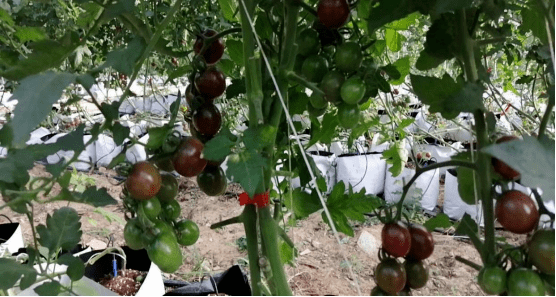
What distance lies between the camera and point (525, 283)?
0.42 metres

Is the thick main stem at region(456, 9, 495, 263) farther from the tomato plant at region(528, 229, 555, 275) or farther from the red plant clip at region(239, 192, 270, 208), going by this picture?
the red plant clip at region(239, 192, 270, 208)

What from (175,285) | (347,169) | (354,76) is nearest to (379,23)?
(354,76)

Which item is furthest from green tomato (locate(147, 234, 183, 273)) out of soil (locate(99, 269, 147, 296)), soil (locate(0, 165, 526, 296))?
soil (locate(0, 165, 526, 296))

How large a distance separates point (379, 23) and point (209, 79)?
30 centimetres

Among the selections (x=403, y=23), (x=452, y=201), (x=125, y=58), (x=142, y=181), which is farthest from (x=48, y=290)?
(x=452, y=201)

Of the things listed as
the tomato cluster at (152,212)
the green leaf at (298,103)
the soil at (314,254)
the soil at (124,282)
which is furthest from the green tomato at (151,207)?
the soil at (314,254)

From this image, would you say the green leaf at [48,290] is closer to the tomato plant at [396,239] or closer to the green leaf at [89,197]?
the green leaf at [89,197]

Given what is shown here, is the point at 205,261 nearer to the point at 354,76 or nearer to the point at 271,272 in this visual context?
the point at 271,272

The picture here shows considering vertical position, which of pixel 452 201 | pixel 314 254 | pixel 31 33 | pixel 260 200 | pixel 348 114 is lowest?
pixel 314 254

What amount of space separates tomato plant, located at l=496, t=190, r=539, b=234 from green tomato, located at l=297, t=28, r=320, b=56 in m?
0.31

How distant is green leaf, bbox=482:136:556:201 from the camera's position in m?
0.32

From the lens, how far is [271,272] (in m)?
0.67

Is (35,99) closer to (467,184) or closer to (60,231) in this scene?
(60,231)

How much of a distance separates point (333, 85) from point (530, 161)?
0.30 m
